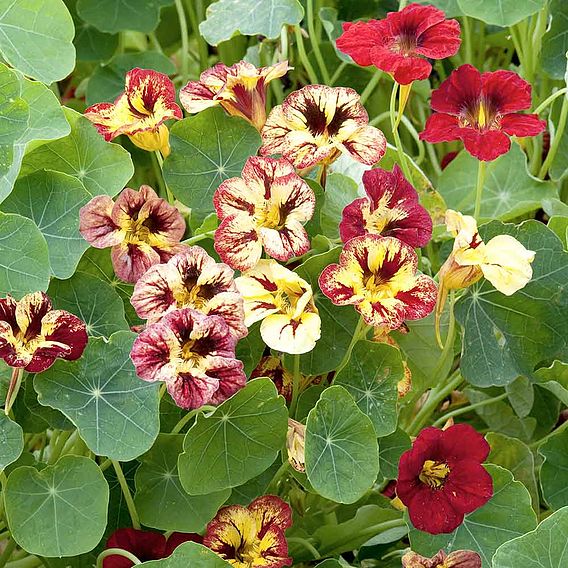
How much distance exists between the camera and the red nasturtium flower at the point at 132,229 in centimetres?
102

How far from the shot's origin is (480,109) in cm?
109

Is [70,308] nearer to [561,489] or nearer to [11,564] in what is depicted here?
[11,564]

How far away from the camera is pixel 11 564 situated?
1.12 meters

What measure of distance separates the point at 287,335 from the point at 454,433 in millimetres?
210

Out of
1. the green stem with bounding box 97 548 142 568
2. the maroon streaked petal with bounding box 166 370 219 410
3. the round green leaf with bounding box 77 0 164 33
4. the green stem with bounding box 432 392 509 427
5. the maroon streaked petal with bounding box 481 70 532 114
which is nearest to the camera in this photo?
the maroon streaked petal with bounding box 166 370 219 410

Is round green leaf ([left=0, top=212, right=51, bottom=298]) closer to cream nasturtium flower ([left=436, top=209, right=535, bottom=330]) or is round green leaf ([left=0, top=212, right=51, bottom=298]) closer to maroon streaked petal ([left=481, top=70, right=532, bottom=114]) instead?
cream nasturtium flower ([left=436, top=209, right=535, bottom=330])

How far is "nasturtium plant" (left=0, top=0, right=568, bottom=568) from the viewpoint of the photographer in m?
0.93

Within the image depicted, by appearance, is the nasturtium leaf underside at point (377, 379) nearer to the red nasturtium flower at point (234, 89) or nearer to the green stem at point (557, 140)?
the red nasturtium flower at point (234, 89)

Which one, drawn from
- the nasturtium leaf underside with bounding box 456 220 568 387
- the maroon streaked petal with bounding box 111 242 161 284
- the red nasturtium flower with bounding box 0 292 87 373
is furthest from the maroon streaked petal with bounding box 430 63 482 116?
the red nasturtium flower with bounding box 0 292 87 373

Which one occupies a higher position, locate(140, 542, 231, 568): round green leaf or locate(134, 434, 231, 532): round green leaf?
locate(140, 542, 231, 568): round green leaf

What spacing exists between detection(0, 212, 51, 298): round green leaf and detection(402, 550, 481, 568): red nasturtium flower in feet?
1.40

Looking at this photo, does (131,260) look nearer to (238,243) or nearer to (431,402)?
(238,243)

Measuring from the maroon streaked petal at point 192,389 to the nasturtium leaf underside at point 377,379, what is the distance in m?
0.20

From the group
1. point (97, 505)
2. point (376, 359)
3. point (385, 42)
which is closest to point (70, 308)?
point (97, 505)
